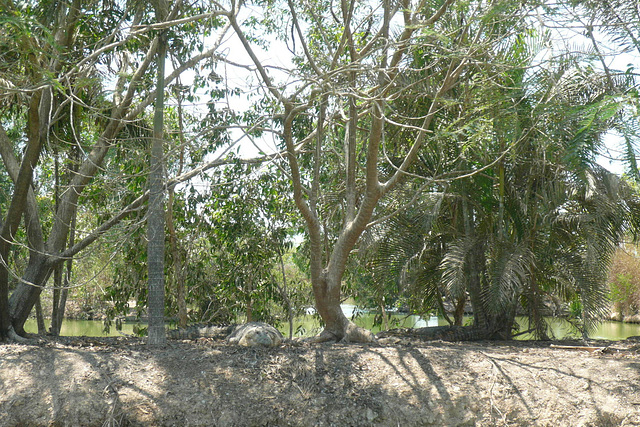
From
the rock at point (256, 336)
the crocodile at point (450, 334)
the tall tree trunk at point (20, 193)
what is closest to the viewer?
the rock at point (256, 336)

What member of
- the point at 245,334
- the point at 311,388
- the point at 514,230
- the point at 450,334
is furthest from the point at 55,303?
the point at 514,230

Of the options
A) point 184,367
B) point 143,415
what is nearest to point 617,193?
point 184,367

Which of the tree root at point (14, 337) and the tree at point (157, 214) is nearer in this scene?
the tree at point (157, 214)

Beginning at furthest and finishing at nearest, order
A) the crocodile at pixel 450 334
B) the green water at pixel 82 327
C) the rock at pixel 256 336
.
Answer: the green water at pixel 82 327 → the crocodile at pixel 450 334 → the rock at pixel 256 336

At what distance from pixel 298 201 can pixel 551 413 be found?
3190 millimetres

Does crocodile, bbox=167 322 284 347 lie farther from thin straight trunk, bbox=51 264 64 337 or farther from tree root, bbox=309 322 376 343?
thin straight trunk, bbox=51 264 64 337

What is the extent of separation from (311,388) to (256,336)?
1.15 metres

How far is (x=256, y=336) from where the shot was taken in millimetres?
6238

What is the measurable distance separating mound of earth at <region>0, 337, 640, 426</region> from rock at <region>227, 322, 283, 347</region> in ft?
1.12

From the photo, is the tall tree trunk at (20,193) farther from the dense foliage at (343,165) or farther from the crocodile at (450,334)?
the crocodile at (450,334)

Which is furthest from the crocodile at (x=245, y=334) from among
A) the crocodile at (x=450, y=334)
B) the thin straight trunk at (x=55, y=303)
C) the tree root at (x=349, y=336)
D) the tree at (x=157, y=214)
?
the thin straight trunk at (x=55, y=303)

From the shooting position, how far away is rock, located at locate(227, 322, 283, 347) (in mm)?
6215

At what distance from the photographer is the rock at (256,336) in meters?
6.21

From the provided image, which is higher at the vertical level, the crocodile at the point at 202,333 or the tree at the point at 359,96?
the tree at the point at 359,96
